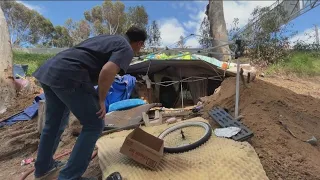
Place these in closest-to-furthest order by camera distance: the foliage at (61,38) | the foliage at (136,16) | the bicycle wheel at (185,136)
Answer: the bicycle wheel at (185,136)
the foliage at (136,16)
the foliage at (61,38)

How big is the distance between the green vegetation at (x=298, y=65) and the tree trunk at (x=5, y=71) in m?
6.72

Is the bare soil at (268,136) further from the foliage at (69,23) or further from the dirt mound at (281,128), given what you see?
the foliage at (69,23)

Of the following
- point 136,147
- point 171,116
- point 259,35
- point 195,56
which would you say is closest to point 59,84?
point 136,147

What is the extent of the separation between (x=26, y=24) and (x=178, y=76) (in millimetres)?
29045

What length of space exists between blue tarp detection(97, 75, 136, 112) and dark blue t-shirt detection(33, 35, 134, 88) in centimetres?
330

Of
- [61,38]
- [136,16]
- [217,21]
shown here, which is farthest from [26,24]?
[217,21]

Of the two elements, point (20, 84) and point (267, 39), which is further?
point (267, 39)

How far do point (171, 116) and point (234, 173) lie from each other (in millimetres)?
2171

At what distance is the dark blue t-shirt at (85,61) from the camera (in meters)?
2.09

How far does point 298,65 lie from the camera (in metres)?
8.71

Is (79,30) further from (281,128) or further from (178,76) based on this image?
(281,128)

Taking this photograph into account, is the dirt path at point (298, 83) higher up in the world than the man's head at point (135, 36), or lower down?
lower down

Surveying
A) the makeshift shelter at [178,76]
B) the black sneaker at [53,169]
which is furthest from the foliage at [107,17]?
the black sneaker at [53,169]

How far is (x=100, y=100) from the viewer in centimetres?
215
